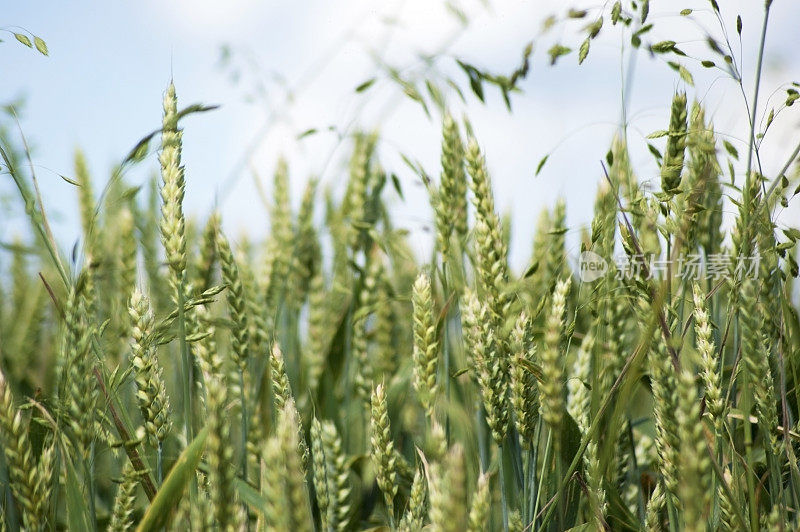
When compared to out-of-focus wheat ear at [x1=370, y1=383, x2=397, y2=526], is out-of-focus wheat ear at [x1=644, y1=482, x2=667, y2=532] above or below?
below

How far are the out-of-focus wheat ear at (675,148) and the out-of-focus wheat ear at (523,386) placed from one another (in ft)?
0.92

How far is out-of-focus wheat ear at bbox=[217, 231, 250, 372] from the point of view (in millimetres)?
1183

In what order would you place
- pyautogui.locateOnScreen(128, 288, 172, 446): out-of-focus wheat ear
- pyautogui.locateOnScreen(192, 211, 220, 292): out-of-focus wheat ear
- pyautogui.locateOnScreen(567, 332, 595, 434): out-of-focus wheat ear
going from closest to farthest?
pyautogui.locateOnScreen(128, 288, 172, 446): out-of-focus wheat ear, pyautogui.locateOnScreen(567, 332, 595, 434): out-of-focus wheat ear, pyautogui.locateOnScreen(192, 211, 220, 292): out-of-focus wheat ear

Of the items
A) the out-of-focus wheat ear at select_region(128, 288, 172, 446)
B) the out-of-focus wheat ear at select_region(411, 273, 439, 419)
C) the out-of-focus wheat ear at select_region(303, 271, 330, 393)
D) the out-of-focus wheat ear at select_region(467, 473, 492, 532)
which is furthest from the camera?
the out-of-focus wheat ear at select_region(303, 271, 330, 393)

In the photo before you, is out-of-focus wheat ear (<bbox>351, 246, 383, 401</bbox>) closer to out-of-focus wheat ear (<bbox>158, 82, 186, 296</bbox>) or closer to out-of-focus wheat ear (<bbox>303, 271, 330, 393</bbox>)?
out-of-focus wheat ear (<bbox>303, 271, 330, 393</bbox>)

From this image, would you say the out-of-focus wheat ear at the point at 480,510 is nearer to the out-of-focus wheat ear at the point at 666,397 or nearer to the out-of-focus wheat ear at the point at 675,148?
the out-of-focus wheat ear at the point at 666,397

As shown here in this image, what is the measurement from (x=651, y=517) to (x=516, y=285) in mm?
373

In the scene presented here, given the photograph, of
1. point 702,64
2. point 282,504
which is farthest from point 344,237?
point 282,504

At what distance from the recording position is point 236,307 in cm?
121

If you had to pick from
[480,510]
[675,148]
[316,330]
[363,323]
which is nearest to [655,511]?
[480,510]

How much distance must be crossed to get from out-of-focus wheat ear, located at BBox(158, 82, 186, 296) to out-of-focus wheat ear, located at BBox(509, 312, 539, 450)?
459mm

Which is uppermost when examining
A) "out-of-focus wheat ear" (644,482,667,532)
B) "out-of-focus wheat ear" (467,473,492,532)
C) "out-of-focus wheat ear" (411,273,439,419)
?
"out-of-focus wheat ear" (411,273,439,419)

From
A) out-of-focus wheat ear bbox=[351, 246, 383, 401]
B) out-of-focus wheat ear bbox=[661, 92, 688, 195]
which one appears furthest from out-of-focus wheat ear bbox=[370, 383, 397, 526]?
out-of-focus wheat ear bbox=[351, 246, 383, 401]

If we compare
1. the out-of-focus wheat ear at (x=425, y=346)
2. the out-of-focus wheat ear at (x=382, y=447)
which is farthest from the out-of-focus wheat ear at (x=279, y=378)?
the out-of-focus wheat ear at (x=425, y=346)
